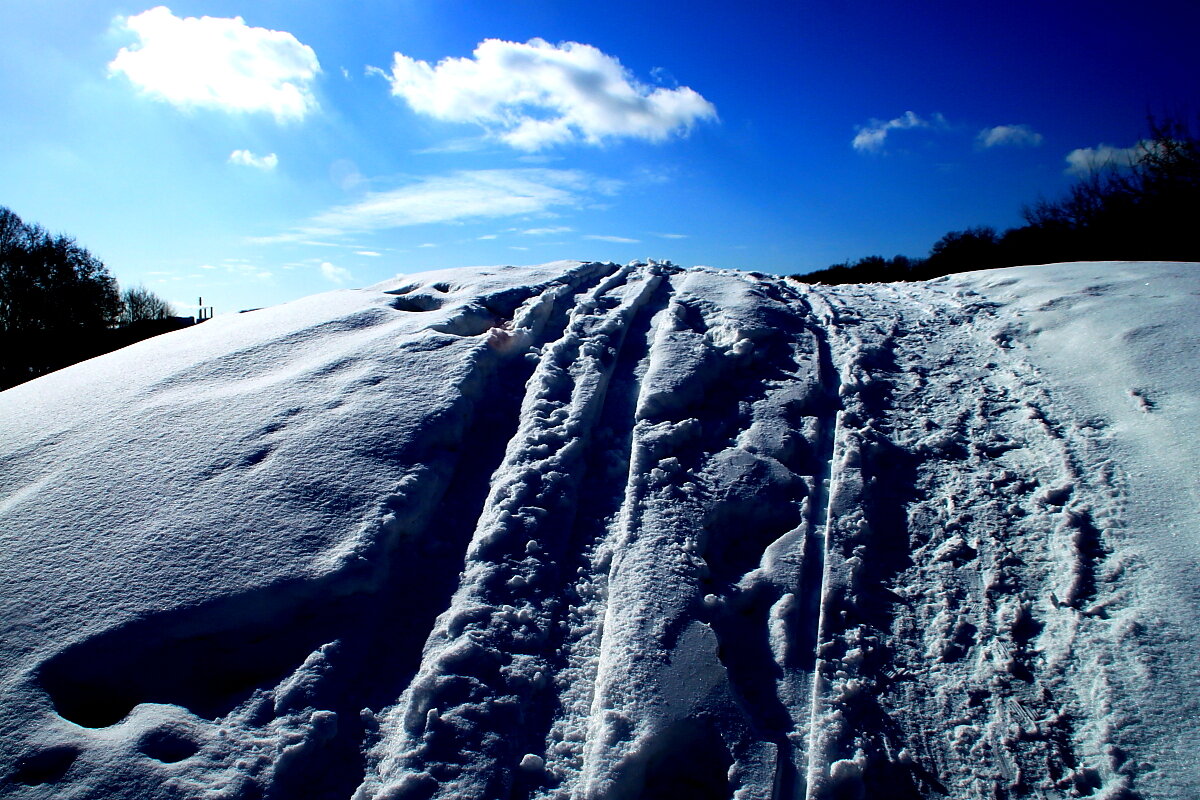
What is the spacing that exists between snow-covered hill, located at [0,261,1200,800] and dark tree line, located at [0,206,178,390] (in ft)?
65.7

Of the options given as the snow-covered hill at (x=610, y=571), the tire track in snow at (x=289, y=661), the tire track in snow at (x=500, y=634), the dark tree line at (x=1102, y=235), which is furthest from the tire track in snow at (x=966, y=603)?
the dark tree line at (x=1102, y=235)

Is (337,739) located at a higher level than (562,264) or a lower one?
lower

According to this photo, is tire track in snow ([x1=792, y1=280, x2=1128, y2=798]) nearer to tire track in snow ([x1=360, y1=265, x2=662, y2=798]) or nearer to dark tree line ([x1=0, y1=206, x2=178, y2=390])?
tire track in snow ([x1=360, y1=265, x2=662, y2=798])

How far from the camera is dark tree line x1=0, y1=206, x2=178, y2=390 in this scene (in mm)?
19141

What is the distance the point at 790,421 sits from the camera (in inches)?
120

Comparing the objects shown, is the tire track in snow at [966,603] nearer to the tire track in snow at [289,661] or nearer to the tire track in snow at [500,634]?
the tire track in snow at [500,634]

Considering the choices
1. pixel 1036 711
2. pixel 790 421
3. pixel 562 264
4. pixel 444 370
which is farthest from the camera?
pixel 562 264

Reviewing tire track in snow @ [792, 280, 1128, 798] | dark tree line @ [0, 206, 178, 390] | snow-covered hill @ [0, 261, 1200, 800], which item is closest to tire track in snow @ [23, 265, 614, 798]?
snow-covered hill @ [0, 261, 1200, 800]

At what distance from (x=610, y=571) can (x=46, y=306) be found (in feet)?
84.3

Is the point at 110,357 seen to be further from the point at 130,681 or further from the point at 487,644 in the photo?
the point at 487,644

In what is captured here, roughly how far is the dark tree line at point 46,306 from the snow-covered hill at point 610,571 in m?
20.0

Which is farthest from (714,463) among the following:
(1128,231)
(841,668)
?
(1128,231)

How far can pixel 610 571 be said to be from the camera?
228 cm

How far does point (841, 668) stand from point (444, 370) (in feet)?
7.72
